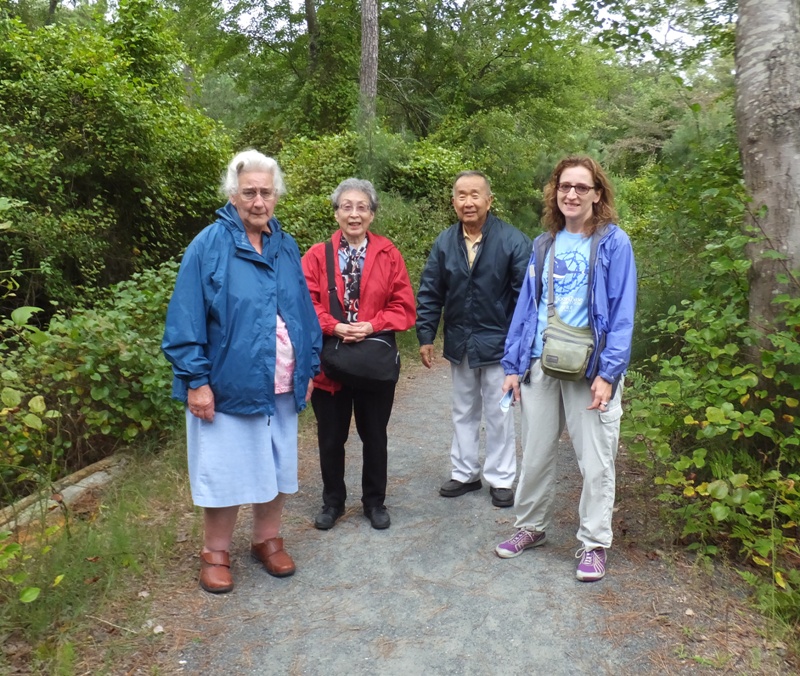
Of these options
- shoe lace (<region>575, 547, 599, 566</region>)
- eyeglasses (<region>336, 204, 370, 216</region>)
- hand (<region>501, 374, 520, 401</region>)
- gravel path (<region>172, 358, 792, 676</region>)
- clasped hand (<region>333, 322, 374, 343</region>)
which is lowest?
gravel path (<region>172, 358, 792, 676</region>)

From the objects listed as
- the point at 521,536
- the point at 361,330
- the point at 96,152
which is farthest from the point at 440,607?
the point at 96,152

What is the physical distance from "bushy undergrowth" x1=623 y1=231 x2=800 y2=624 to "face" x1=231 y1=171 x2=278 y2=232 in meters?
2.12

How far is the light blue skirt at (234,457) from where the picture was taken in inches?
122

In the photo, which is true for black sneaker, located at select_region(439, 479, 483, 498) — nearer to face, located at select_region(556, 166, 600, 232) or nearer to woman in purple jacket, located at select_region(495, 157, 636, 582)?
woman in purple jacket, located at select_region(495, 157, 636, 582)

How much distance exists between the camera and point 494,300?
13.7ft

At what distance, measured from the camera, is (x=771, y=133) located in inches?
138

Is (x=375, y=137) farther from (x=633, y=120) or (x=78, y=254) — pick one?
(x=633, y=120)

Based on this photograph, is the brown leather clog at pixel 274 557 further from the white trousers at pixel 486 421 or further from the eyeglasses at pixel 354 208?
the eyeglasses at pixel 354 208

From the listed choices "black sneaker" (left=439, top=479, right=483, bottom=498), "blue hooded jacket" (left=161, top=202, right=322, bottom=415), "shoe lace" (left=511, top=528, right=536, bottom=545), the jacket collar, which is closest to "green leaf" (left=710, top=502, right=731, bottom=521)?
"shoe lace" (left=511, top=528, right=536, bottom=545)

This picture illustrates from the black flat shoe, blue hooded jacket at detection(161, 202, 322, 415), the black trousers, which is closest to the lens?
blue hooded jacket at detection(161, 202, 322, 415)

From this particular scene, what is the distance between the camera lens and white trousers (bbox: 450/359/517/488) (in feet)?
14.0

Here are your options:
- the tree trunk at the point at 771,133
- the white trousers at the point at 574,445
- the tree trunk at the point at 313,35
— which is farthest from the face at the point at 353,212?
the tree trunk at the point at 313,35

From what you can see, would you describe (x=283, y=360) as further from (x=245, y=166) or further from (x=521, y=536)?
(x=521, y=536)

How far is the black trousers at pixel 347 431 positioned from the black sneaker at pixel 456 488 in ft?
1.84
